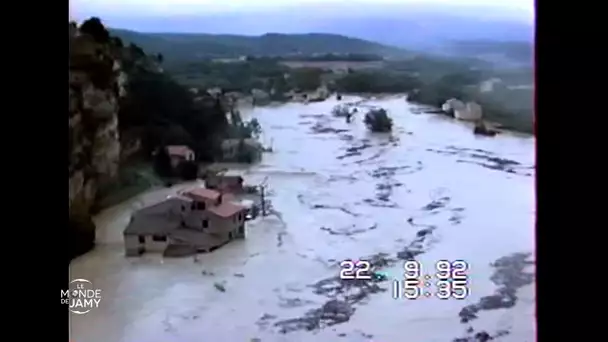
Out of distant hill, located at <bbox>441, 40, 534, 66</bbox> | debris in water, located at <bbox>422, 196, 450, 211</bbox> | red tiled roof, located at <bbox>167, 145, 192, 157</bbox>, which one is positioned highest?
distant hill, located at <bbox>441, 40, 534, 66</bbox>

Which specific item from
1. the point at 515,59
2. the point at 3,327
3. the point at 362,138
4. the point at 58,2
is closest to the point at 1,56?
the point at 58,2

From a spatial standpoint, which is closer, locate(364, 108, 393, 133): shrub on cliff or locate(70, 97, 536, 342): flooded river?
locate(70, 97, 536, 342): flooded river

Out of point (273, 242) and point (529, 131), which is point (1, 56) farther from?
point (529, 131)

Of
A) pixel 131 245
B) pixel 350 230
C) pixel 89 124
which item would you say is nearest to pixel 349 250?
pixel 350 230

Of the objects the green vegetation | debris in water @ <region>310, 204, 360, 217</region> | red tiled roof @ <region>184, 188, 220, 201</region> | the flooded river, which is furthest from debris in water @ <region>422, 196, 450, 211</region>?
the green vegetation

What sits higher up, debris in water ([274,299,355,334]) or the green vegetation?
the green vegetation

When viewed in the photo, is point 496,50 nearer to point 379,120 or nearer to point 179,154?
point 379,120

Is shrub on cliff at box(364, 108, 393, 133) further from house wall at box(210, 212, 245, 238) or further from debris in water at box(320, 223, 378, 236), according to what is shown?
house wall at box(210, 212, 245, 238)
